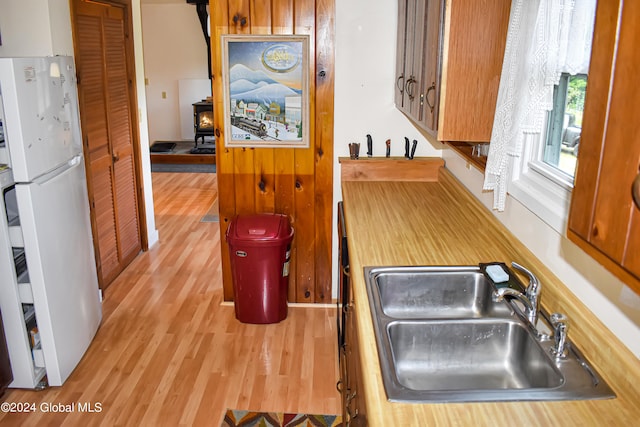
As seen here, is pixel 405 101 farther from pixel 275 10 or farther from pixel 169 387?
pixel 169 387

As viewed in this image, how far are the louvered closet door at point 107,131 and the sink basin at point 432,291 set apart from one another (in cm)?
248

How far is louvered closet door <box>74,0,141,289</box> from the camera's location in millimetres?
3541

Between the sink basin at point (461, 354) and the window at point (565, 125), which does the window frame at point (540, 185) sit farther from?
A: the sink basin at point (461, 354)

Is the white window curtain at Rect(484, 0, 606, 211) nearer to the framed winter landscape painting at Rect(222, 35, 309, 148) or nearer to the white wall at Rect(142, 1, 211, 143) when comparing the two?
the framed winter landscape painting at Rect(222, 35, 309, 148)

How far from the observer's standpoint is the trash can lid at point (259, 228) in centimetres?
320

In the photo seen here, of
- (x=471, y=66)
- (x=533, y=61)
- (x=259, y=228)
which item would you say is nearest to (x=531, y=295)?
(x=533, y=61)

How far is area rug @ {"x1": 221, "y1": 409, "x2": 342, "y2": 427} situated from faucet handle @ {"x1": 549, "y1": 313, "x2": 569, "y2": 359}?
140 centimetres

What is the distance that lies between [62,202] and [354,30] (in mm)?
1859

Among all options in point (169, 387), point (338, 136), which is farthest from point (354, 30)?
point (169, 387)

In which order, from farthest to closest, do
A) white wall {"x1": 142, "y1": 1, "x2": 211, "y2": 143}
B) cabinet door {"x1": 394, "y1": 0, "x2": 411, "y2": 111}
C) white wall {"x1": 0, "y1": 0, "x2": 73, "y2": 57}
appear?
white wall {"x1": 142, "y1": 1, "x2": 211, "y2": 143}
white wall {"x1": 0, "y1": 0, "x2": 73, "y2": 57}
cabinet door {"x1": 394, "y1": 0, "x2": 411, "y2": 111}

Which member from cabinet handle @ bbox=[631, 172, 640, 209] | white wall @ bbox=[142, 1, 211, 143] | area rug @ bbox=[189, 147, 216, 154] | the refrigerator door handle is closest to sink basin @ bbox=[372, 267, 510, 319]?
cabinet handle @ bbox=[631, 172, 640, 209]

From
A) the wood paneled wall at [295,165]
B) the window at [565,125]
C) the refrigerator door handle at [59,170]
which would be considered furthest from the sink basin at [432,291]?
the refrigerator door handle at [59,170]

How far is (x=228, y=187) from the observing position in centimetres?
346

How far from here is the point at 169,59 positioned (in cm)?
906
